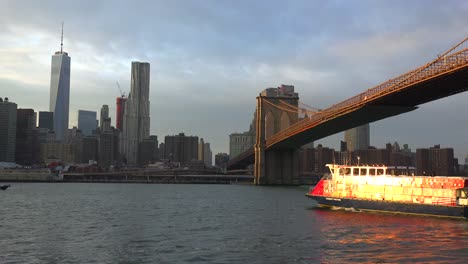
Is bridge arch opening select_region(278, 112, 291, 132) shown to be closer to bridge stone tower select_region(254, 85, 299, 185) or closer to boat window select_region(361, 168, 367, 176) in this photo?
bridge stone tower select_region(254, 85, 299, 185)

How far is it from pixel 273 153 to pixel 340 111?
1881 inches

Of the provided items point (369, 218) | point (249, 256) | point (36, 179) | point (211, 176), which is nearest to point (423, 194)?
point (369, 218)

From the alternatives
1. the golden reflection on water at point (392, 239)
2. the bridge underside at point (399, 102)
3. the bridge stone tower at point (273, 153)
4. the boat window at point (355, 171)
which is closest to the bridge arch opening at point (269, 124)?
the bridge stone tower at point (273, 153)

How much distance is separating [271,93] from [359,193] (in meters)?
113

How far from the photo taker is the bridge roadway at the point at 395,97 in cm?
4978

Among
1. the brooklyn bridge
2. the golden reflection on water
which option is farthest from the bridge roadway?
the golden reflection on water

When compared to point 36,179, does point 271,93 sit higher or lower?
higher

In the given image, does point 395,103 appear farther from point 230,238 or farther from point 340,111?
point 230,238

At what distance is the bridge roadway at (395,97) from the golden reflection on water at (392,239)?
1827 cm

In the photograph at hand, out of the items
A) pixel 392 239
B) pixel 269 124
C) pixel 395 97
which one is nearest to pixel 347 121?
pixel 395 97

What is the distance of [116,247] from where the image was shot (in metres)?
24.5

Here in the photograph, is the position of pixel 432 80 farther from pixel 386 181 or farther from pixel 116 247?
pixel 116 247

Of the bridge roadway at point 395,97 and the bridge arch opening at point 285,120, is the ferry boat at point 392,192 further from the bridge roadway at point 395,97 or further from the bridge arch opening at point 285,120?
the bridge arch opening at point 285,120

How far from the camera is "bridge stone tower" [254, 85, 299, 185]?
11775 centimetres
